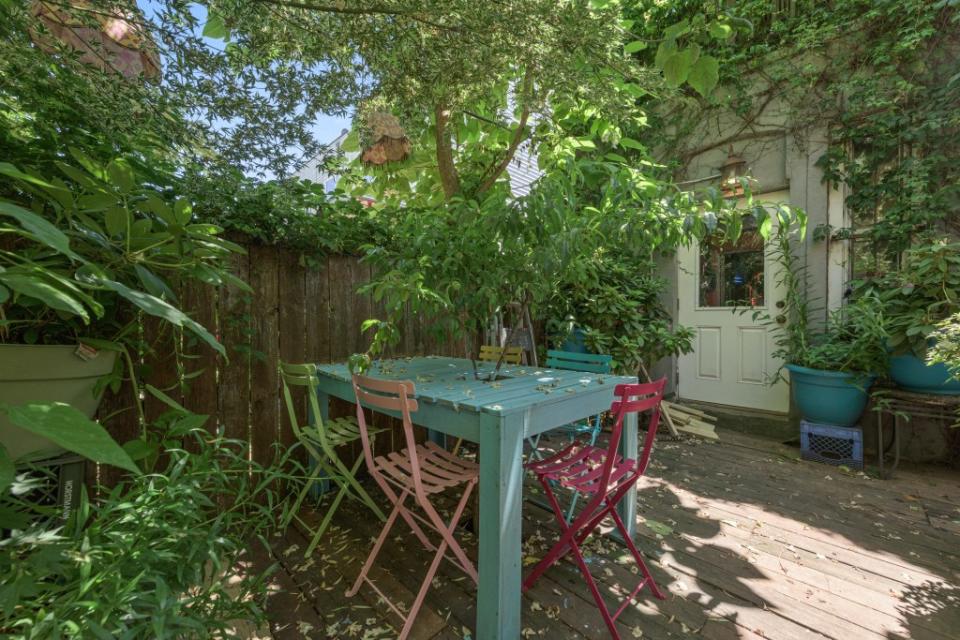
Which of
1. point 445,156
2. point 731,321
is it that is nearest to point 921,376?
point 731,321

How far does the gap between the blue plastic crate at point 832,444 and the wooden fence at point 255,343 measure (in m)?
3.37

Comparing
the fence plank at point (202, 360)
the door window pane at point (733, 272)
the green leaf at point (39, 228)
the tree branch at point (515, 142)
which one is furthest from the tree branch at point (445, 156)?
the door window pane at point (733, 272)

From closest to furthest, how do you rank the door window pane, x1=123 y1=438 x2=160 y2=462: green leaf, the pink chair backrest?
x1=123 y1=438 x2=160 y2=462: green leaf → the pink chair backrest → the door window pane

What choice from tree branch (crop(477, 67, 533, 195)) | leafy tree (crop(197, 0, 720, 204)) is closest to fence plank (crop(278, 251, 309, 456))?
leafy tree (crop(197, 0, 720, 204))

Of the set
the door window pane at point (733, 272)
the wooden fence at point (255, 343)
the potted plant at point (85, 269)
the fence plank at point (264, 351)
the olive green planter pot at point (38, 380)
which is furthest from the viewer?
the door window pane at point (733, 272)

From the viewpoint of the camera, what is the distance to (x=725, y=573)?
1723 mm

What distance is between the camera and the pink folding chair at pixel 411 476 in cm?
138

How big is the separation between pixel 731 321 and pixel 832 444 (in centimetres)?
140

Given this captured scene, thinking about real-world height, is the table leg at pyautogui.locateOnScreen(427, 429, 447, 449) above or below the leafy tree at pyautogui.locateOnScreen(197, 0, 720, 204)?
below

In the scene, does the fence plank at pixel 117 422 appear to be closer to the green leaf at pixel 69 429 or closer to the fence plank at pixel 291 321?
the fence plank at pixel 291 321

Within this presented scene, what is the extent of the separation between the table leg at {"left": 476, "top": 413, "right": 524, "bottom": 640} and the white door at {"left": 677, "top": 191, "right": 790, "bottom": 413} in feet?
11.5

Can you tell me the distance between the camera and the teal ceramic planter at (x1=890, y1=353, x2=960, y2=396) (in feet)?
8.74

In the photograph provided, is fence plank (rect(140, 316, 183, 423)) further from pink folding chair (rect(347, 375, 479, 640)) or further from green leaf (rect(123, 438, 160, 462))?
pink folding chair (rect(347, 375, 479, 640))

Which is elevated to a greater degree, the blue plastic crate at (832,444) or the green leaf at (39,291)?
the green leaf at (39,291)
